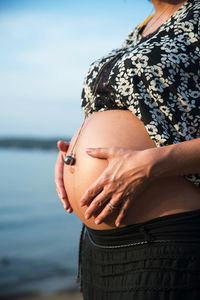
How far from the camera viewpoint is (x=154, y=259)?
3.68ft

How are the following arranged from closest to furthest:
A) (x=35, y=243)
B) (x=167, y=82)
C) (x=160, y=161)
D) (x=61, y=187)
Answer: (x=160, y=161), (x=167, y=82), (x=61, y=187), (x=35, y=243)

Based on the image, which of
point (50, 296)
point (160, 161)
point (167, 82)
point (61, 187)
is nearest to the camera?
point (160, 161)

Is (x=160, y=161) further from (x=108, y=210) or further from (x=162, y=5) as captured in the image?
(x=162, y=5)

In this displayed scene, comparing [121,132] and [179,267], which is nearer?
[179,267]

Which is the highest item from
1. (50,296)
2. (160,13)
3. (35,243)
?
(160,13)

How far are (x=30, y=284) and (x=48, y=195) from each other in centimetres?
567

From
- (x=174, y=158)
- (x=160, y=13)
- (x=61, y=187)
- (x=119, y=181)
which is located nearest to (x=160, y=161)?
(x=174, y=158)

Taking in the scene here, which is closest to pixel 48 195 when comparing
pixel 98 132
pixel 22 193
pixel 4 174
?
pixel 22 193

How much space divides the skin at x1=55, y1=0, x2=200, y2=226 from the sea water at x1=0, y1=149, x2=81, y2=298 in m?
2.81

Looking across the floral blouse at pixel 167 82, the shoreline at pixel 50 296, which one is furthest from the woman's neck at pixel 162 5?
the shoreline at pixel 50 296

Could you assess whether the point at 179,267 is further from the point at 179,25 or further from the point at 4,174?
the point at 4,174

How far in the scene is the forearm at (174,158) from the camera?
3.54ft

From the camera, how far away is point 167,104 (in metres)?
1.17

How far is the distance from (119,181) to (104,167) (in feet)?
0.39
